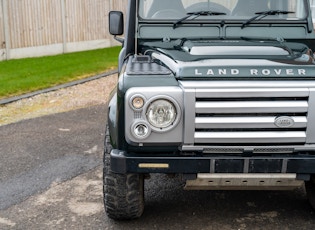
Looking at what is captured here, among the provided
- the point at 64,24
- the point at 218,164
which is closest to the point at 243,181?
the point at 218,164

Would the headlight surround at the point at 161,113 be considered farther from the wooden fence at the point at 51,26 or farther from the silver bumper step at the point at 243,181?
the wooden fence at the point at 51,26

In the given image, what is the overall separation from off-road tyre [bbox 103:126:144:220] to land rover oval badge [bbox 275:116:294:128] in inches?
42.2

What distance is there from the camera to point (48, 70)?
36.8ft

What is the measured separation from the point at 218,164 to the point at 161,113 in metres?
0.51

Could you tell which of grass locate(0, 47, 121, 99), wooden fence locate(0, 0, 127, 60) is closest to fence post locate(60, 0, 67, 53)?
wooden fence locate(0, 0, 127, 60)

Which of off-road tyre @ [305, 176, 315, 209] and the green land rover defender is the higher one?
the green land rover defender

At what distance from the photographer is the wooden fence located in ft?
41.7

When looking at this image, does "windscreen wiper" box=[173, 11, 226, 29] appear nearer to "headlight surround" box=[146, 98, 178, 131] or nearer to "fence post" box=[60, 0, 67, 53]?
"headlight surround" box=[146, 98, 178, 131]

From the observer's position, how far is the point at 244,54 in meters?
3.68

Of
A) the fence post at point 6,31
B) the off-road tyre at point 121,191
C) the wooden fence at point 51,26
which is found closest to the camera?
the off-road tyre at point 121,191

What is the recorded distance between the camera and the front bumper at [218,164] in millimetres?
3297

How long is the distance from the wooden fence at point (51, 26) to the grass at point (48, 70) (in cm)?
47

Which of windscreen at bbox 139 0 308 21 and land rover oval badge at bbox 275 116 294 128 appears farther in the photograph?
windscreen at bbox 139 0 308 21

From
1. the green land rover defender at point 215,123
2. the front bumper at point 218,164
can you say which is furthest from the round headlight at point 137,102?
the front bumper at point 218,164
